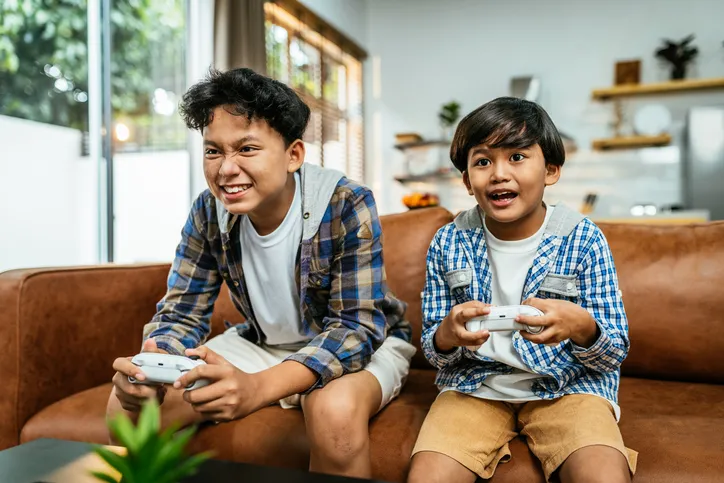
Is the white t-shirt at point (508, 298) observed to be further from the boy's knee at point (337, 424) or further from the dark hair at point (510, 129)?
A: the boy's knee at point (337, 424)

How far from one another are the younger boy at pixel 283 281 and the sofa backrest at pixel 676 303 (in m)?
0.59

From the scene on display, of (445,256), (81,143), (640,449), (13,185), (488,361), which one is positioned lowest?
(640,449)

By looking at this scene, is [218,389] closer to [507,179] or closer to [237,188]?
[237,188]

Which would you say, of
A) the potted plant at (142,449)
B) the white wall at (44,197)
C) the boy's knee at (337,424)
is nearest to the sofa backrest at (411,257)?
the boy's knee at (337,424)

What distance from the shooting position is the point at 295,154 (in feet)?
4.34

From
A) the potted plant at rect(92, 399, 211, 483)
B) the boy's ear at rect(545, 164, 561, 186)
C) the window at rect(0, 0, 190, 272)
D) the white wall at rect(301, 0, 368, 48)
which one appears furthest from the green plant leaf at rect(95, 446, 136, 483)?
the white wall at rect(301, 0, 368, 48)

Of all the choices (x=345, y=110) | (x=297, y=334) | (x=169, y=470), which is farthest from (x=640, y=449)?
(x=345, y=110)

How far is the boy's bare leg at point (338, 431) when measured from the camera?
107 centimetres

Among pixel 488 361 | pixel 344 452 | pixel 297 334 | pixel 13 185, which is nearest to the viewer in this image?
pixel 344 452

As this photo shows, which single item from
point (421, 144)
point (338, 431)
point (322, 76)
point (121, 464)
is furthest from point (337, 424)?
point (421, 144)

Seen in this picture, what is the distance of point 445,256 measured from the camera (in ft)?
4.32

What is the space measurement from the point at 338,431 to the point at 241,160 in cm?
55

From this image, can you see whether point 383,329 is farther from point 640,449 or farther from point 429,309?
point 640,449

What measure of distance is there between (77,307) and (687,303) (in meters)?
1.52
